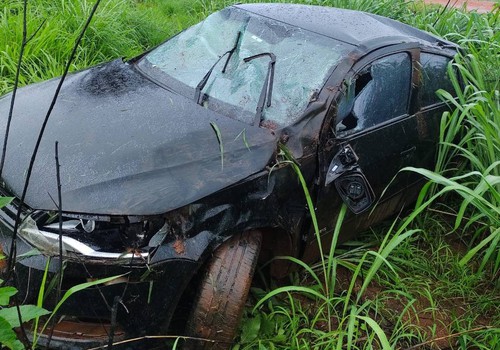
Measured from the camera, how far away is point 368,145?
2949mm

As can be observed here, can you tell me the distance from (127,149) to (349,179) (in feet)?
3.51

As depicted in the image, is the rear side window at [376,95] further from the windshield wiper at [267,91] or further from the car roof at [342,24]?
the windshield wiper at [267,91]

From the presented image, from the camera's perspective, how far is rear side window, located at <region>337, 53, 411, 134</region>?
2887mm

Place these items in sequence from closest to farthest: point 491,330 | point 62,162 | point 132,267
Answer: point 132,267, point 62,162, point 491,330

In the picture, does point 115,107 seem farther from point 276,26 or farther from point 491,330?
point 491,330

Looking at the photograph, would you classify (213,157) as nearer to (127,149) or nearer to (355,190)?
(127,149)

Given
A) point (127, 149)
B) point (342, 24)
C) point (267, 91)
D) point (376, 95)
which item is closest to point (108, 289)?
point (127, 149)

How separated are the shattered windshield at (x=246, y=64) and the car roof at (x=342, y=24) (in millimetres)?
66

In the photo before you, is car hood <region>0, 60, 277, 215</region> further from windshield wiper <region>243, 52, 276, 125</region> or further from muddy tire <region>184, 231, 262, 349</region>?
muddy tire <region>184, 231, 262, 349</region>

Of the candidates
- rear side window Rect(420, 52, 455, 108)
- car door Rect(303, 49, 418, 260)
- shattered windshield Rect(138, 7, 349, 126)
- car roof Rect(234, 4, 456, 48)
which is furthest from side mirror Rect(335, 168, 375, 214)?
rear side window Rect(420, 52, 455, 108)

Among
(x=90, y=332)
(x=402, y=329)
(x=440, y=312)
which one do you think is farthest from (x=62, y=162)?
(x=440, y=312)

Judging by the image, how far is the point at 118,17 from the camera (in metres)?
5.53

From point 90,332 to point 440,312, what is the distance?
1846mm

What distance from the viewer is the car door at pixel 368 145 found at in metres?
2.75
